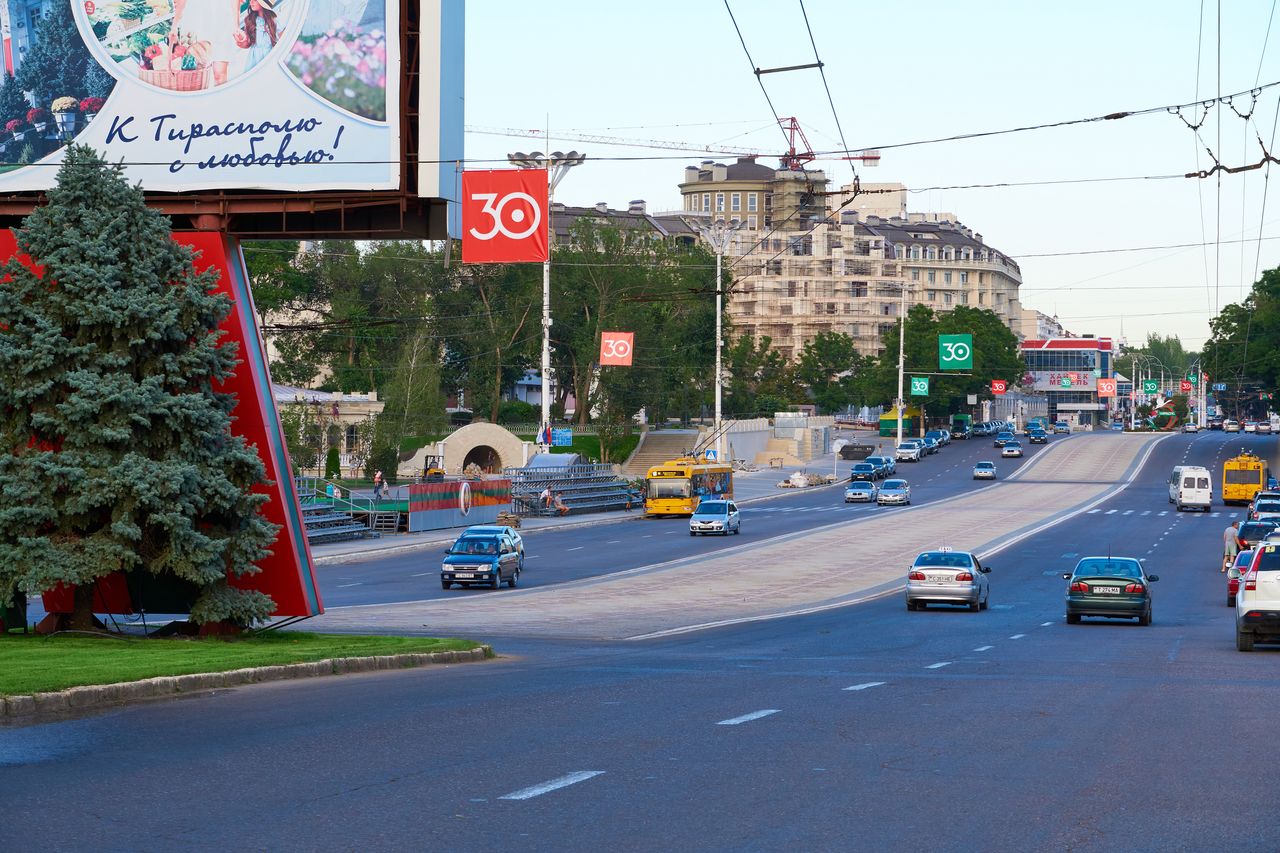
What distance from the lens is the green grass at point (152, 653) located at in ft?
48.7

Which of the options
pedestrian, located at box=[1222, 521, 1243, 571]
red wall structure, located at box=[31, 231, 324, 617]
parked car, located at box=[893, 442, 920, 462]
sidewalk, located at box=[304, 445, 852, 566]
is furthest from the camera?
parked car, located at box=[893, 442, 920, 462]

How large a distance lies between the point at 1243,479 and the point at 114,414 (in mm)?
74878

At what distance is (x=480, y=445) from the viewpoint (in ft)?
299

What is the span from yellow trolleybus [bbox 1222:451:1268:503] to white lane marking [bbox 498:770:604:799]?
79.4m

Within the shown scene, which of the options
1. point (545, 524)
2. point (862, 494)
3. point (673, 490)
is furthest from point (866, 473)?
point (545, 524)

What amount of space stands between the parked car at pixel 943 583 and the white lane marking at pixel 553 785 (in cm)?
2526

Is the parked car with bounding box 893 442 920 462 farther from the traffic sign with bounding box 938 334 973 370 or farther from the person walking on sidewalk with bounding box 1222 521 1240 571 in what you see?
the person walking on sidewalk with bounding box 1222 521 1240 571

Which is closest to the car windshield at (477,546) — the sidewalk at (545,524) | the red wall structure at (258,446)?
the sidewalk at (545,524)

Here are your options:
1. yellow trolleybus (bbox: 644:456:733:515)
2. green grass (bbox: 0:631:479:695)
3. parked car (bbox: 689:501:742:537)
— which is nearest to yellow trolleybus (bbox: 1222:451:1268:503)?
yellow trolleybus (bbox: 644:456:733:515)

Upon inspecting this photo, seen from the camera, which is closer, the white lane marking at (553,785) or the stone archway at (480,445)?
the white lane marking at (553,785)

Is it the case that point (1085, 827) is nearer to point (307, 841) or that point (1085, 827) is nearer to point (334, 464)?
point (307, 841)

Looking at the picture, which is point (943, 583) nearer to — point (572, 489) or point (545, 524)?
point (545, 524)

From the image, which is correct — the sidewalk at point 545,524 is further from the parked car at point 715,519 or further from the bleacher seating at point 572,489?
the parked car at point 715,519

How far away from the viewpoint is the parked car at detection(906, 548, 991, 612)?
115 feet
